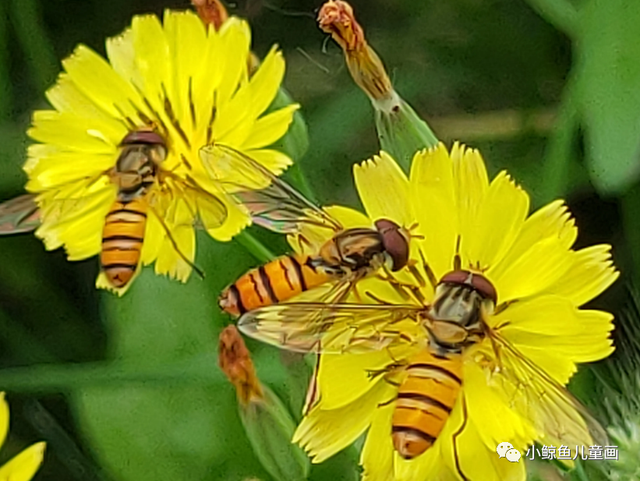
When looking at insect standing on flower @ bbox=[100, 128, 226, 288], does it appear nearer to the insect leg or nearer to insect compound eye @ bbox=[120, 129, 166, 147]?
insect compound eye @ bbox=[120, 129, 166, 147]

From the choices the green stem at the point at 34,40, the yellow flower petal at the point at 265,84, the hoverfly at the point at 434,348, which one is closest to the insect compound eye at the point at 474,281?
the hoverfly at the point at 434,348

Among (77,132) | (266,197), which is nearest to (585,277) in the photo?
(266,197)

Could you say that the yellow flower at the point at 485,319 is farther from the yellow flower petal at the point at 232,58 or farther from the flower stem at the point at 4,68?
the flower stem at the point at 4,68

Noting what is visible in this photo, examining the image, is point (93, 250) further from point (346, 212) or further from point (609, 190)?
point (609, 190)

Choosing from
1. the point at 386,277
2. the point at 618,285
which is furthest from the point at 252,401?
the point at 618,285

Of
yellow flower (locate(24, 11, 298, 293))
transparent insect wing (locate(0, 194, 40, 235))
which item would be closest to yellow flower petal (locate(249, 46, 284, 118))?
yellow flower (locate(24, 11, 298, 293))
